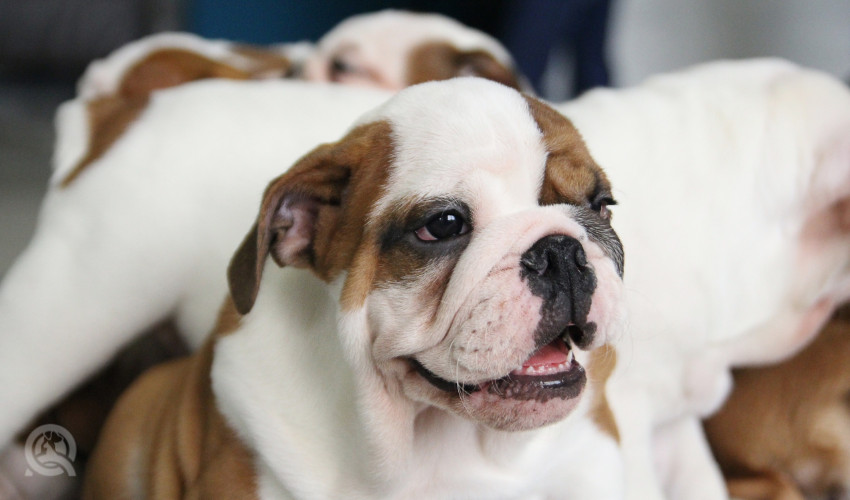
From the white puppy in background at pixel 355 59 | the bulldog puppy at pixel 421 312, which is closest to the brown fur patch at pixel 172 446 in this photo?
the bulldog puppy at pixel 421 312

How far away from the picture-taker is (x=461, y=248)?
957 mm

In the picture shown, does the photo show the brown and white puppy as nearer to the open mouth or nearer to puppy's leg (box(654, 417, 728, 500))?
puppy's leg (box(654, 417, 728, 500))

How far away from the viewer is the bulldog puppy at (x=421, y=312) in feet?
3.01

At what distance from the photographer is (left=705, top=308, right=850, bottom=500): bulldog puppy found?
1586 mm

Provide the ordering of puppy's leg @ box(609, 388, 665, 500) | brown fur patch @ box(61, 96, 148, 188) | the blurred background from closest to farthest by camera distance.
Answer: puppy's leg @ box(609, 388, 665, 500) → brown fur patch @ box(61, 96, 148, 188) → the blurred background

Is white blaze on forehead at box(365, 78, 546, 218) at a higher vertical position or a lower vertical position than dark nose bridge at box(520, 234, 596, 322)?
higher

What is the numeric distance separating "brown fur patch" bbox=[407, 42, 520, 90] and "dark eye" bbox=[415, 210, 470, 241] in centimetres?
106

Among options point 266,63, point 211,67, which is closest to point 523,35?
point 266,63

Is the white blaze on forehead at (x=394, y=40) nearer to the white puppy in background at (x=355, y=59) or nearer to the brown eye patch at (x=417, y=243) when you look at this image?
the white puppy in background at (x=355, y=59)

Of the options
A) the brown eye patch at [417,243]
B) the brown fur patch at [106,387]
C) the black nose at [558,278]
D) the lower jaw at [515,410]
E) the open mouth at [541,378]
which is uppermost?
the brown eye patch at [417,243]

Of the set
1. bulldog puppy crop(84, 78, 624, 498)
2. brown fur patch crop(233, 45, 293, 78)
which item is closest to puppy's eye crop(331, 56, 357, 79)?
brown fur patch crop(233, 45, 293, 78)

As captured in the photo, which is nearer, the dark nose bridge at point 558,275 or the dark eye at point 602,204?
the dark nose bridge at point 558,275

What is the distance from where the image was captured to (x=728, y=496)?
1583 millimetres

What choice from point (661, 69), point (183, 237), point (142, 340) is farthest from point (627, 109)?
point (661, 69)
